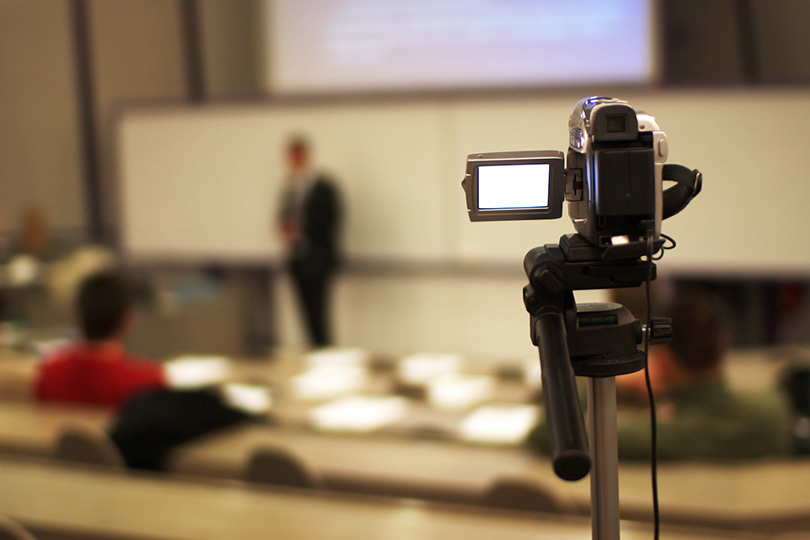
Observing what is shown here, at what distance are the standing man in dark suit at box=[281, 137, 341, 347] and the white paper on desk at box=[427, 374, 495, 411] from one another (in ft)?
9.52

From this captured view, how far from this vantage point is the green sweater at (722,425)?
2076 mm

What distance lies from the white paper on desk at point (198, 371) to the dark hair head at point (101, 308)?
1.87ft

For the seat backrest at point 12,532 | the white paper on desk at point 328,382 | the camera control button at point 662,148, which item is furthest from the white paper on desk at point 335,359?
the camera control button at point 662,148

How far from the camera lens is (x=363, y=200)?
264 inches

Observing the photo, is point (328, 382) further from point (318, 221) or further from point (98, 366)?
point (318, 221)

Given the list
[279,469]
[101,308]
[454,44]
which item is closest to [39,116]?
[454,44]

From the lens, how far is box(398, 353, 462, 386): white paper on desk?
3.87m

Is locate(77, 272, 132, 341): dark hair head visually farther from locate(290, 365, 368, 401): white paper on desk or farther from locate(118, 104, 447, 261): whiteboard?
locate(118, 104, 447, 261): whiteboard

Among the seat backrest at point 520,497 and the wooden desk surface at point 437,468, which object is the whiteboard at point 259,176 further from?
the seat backrest at point 520,497

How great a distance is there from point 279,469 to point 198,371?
1670mm

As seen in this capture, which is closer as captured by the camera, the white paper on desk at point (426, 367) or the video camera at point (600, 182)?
the video camera at point (600, 182)

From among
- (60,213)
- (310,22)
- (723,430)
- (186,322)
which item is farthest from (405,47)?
(723,430)

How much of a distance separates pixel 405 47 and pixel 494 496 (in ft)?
17.5

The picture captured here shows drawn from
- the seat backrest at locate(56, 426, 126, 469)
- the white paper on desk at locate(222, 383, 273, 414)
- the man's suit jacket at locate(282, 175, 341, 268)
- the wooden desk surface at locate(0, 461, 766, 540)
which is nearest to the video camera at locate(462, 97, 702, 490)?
the wooden desk surface at locate(0, 461, 766, 540)
